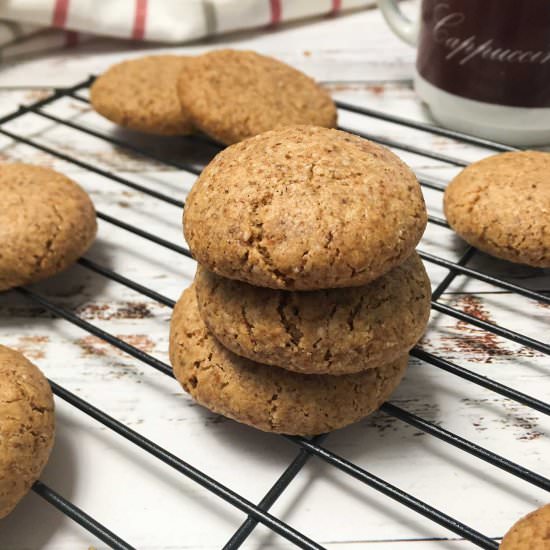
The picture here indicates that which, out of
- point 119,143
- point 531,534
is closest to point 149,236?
point 119,143

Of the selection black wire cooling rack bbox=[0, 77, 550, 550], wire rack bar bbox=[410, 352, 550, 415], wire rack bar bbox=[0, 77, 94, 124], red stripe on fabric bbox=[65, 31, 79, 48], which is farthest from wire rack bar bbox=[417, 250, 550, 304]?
red stripe on fabric bbox=[65, 31, 79, 48]

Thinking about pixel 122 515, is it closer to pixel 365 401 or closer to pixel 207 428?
pixel 207 428

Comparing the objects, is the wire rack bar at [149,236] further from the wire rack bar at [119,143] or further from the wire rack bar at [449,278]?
the wire rack bar at [449,278]

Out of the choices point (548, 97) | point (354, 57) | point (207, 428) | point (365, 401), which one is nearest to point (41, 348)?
point (207, 428)

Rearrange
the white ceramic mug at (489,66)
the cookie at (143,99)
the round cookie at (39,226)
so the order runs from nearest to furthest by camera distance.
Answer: the round cookie at (39,226) < the white ceramic mug at (489,66) < the cookie at (143,99)

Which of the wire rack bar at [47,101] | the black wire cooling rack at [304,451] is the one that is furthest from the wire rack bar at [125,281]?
the wire rack bar at [47,101]
